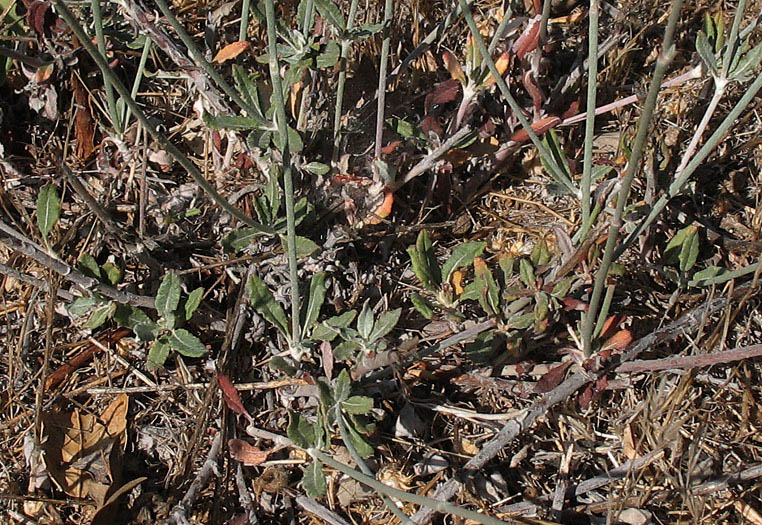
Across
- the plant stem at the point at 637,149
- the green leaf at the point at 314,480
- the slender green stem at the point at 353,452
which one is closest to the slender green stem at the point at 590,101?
the plant stem at the point at 637,149

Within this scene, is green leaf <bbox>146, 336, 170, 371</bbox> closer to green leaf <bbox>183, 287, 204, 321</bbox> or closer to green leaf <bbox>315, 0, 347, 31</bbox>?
green leaf <bbox>183, 287, 204, 321</bbox>

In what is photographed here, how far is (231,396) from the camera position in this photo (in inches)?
64.1

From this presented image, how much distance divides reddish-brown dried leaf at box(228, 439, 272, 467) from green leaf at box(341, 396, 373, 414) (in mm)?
246

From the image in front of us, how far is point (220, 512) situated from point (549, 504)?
77cm

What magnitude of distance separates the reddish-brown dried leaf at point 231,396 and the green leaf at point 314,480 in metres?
0.22

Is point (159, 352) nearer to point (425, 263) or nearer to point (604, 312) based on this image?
point (425, 263)

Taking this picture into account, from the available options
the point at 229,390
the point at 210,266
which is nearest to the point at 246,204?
the point at 210,266

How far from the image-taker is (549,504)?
1.65 m

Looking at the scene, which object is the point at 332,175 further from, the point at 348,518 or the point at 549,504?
the point at 549,504

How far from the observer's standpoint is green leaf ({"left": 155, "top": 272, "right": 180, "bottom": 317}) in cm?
169

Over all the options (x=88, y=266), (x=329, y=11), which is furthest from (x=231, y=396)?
(x=329, y=11)

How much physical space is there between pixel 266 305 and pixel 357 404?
13.3 inches

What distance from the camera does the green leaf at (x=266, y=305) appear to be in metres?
1.66

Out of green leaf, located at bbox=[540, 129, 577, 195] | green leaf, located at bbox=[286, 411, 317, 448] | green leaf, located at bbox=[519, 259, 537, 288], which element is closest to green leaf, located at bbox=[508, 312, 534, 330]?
green leaf, located at bbox=[519, 259, 537, 288]
